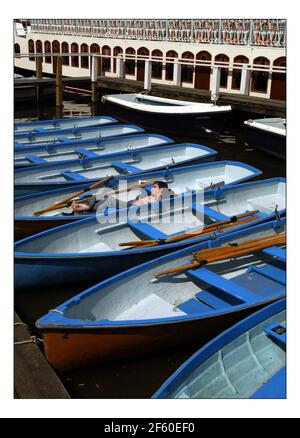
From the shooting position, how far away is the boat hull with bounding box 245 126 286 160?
1741 centimetres

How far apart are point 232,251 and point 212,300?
1062 millimetres

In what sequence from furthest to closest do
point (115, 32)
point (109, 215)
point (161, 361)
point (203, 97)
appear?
point (115, 32) < point (203, 97) < point (109, 215) < point (161, 361)

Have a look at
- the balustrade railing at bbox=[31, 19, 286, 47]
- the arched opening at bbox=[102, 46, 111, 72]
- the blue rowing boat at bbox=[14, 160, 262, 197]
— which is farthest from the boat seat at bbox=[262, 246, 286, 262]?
the arched opening at bbox=[102, 46, 111, 72]

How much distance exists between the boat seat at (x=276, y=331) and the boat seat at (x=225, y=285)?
683mm

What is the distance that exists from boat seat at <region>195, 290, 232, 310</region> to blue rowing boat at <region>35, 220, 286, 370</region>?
0.05 ft

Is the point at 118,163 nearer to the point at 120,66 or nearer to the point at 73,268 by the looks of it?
the point at 73,268

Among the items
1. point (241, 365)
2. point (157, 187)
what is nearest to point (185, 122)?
point (157, 187)

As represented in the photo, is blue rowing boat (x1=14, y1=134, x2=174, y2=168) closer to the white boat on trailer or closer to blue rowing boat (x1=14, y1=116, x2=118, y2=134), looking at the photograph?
blue rowing boat (x1=14, y1=116, x2=118, y2=134)

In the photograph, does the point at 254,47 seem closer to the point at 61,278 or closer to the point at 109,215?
the point at 109,215

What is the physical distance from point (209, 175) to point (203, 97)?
10222mm

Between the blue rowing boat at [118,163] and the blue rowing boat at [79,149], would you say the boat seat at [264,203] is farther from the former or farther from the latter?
the blue rowing boat at [79,149]
